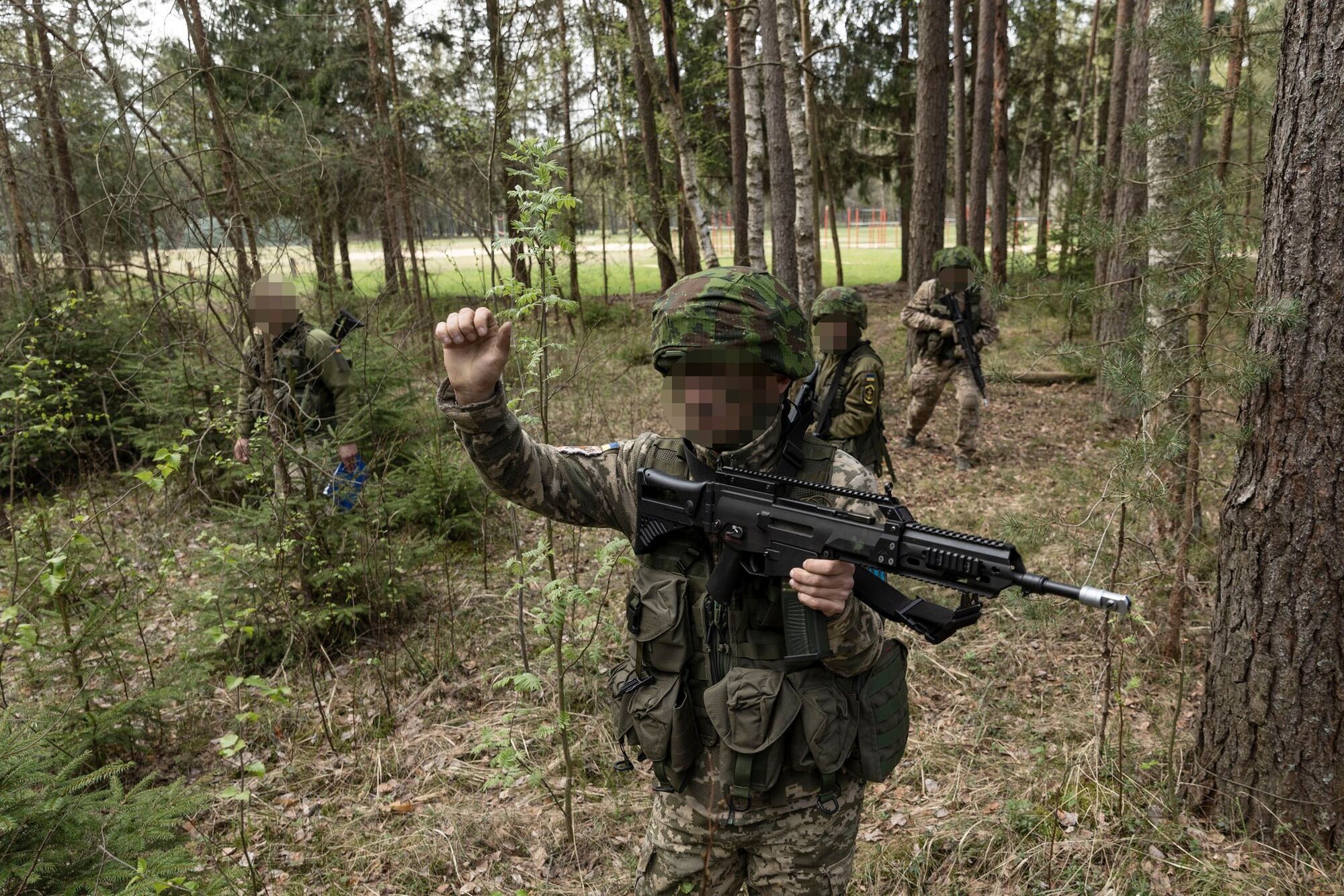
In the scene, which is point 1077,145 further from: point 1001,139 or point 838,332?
point 838,332

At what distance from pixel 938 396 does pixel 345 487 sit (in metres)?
6.26

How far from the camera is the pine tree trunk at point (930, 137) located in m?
Answer: 9.51

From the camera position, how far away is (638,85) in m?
12.9

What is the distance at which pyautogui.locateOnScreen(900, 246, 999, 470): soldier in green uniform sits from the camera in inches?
320

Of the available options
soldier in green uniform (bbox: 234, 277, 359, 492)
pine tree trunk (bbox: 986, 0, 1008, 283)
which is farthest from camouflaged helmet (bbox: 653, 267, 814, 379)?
pine tree trunk (bbox: 986, 0, 1008, 283)

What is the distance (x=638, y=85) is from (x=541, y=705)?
11386mm

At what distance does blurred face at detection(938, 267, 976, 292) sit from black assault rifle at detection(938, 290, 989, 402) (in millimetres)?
85

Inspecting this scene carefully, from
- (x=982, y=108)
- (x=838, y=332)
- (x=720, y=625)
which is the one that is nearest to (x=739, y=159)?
(x=982, y=108)

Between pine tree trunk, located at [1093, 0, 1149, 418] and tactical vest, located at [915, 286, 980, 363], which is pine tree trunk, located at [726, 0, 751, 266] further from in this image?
pine tree trunk, located at [1093, 0, 1149, 418]

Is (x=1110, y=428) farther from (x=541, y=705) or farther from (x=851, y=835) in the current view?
(x=851, y=835)

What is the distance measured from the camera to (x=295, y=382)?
4.89m

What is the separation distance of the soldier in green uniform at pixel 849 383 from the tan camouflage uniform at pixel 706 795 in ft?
11.8

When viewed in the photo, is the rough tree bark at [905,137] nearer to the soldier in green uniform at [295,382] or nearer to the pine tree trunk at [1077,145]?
the pine tree trunk at [1077,145]

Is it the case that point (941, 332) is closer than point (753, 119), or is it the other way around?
point (941, 332)
